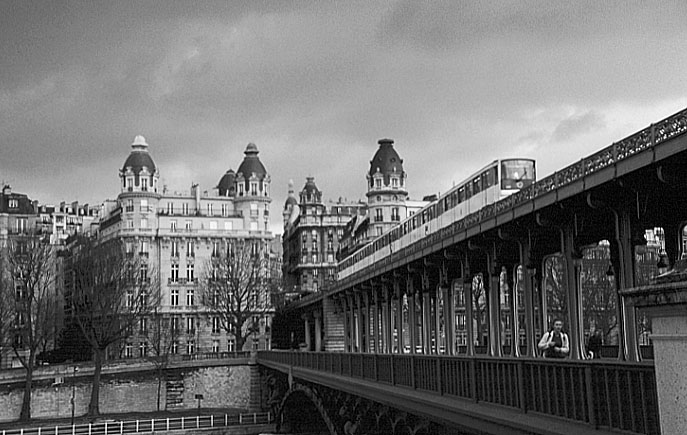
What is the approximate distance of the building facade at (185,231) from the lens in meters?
114

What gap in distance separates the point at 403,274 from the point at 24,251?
148 feet

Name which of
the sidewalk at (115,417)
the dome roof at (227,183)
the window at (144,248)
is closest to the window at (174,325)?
the window at (144,248)

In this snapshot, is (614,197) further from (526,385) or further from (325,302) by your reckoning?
(325,302)

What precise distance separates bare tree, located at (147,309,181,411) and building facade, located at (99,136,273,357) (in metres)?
4.31

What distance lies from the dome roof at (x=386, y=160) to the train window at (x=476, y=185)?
2751 inches

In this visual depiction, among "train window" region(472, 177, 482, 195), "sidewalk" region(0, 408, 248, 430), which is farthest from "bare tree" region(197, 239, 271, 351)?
"train window" region(472, 177, 482, 195)

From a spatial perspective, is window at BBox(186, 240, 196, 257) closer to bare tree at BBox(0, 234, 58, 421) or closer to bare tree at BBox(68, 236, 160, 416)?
bare tree at BBox(68, 236, 160, 416)

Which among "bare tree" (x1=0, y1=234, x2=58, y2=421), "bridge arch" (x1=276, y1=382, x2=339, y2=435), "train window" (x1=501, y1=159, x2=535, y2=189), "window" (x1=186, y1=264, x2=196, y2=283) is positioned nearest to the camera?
"train window" (x1=501, y1=159, x2=535, y2=189)

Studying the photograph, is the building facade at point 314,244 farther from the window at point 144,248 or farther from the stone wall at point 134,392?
the stone wall at point 134,392

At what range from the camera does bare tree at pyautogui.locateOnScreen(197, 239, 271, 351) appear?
97.1 metres

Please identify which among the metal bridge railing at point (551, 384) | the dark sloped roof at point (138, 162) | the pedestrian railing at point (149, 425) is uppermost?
the dark sloped roof at point (138, 162)

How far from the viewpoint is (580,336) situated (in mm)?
26297

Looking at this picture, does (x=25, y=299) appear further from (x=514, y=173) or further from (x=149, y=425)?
(x=514, y=173)

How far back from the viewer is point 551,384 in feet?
50.1
